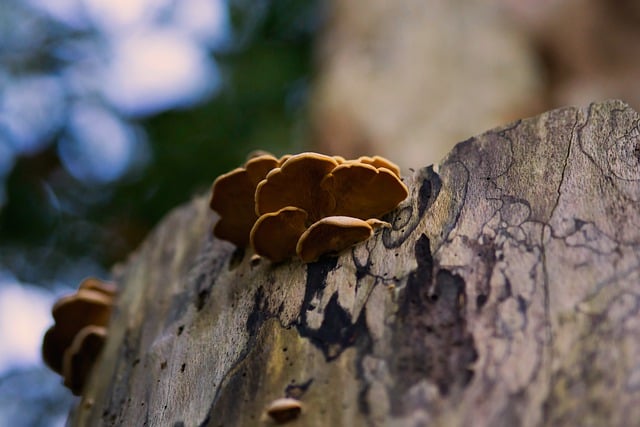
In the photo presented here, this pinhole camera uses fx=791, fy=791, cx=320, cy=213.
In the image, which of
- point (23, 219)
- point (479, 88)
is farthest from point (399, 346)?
point (23, 219)

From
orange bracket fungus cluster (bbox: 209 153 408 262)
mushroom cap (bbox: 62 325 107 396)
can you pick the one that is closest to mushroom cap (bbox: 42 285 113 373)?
mushroom cap (bbox: 62 325 107 396)

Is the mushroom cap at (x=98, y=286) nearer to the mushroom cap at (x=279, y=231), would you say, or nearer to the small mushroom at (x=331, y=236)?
the mushroom cap at (x=279, y=231)

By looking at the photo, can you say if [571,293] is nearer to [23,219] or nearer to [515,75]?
[515,75]

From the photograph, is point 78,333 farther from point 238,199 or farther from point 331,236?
point 331,236

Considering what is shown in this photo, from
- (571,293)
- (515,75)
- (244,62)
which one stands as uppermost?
(244,62)

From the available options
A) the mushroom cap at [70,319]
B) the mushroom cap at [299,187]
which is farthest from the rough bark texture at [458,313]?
the mushroom cap at [70,319]

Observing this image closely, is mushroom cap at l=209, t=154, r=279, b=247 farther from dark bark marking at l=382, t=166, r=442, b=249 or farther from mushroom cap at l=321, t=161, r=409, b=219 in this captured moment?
dark bark marking at l=382, t=166, r=442, b=249
